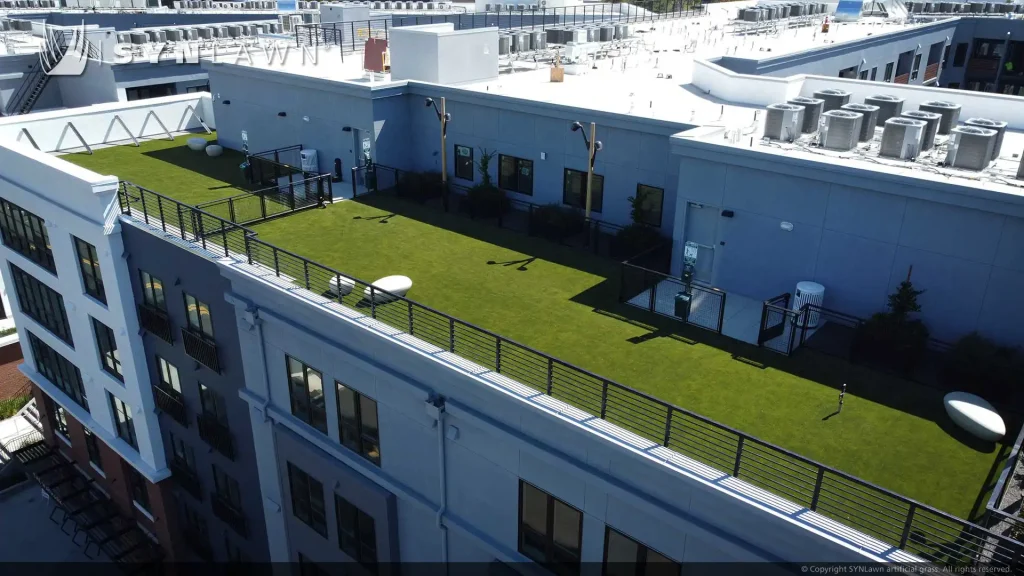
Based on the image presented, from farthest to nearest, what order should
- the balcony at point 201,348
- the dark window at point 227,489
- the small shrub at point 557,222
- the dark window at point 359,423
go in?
the dark window at point 227,489, the small shrub at point 557,222, the balcony at point 201,348, the dark window at point 359,423

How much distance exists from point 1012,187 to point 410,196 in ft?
57.4

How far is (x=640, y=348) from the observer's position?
645 inches

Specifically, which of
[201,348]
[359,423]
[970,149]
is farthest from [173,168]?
[970,149]

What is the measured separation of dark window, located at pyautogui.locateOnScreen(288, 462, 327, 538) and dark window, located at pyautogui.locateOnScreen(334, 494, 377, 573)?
719 millimetres

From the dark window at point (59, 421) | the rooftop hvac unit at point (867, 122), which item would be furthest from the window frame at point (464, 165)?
the dark window at point (59, 421)

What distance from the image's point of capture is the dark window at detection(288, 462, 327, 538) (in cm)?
1886

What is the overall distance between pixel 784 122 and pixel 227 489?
19.5m

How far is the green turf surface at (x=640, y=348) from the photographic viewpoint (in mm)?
12898

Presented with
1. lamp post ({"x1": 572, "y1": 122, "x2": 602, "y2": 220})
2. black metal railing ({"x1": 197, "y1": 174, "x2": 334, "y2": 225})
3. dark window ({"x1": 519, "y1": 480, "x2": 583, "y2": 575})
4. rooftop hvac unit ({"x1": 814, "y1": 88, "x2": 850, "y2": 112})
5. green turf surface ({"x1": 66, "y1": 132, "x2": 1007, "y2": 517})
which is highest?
rooftop hvac unit ({"x1": 814, "y1": 88, "x2": 850, "y2": 112})

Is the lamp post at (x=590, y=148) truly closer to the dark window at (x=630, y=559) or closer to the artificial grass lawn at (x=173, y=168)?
the dark window at (x=630, y=559)

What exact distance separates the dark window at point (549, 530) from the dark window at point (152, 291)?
1348cm

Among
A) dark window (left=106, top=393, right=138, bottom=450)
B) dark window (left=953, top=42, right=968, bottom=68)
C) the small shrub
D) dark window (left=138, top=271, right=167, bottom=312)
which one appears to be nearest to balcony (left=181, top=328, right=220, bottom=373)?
dark window (left=138, top=271, right=167, bottom=312)

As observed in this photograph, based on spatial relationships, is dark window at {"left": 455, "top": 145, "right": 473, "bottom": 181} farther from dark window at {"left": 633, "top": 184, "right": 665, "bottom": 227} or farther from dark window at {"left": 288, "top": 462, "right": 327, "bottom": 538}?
dark window at {"left": 288, "top": 462, "right": 327, "bottom": 538}

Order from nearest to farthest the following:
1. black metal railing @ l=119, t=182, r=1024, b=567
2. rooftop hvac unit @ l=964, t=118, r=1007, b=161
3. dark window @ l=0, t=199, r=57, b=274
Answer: black metal railing @ l=119, t=182, r=1024, b=567 < rooftop hvac unit @ l=964, t=118, r=1007, b=161 < dark window @ l=0, t=199, r=57, b=274
